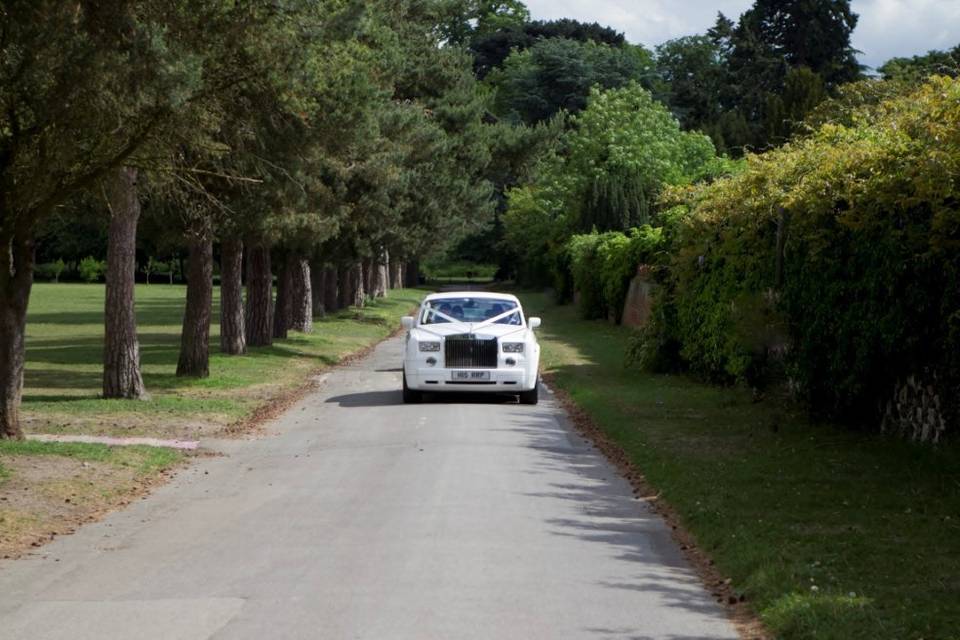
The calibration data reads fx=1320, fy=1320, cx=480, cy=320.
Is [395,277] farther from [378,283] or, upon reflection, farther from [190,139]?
[190,139]

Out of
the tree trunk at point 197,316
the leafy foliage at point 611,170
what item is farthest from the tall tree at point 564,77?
the tree trunk at point 197,316

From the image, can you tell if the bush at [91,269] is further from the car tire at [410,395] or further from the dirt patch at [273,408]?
the car tire at [410,395]

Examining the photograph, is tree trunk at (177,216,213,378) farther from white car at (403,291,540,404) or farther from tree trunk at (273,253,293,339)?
tree trunk at (273,253,293,339)

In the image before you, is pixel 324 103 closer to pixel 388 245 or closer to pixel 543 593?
pixel 543 593

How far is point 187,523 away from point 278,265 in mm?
26670

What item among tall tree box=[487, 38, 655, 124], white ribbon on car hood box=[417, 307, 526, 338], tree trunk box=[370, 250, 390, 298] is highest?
tall tree box=[487, 38, 655, 124]

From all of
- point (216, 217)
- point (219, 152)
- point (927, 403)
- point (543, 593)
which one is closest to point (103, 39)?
point (219, 152)

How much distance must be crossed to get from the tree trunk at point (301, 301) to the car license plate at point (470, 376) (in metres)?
19.8

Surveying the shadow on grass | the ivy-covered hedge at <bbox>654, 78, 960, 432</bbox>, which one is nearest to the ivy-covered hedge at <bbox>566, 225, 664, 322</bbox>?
the ivy-covered hedge at <bbox>654, 78, 960, 432</bbox>

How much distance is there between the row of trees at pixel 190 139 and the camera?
42.5 ft

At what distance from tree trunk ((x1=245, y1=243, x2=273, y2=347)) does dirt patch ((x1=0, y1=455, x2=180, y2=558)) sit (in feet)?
63.5

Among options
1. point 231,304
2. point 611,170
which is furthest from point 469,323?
point 611,170

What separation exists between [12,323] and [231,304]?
15.5 m

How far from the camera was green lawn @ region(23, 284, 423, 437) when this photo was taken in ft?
59.7
